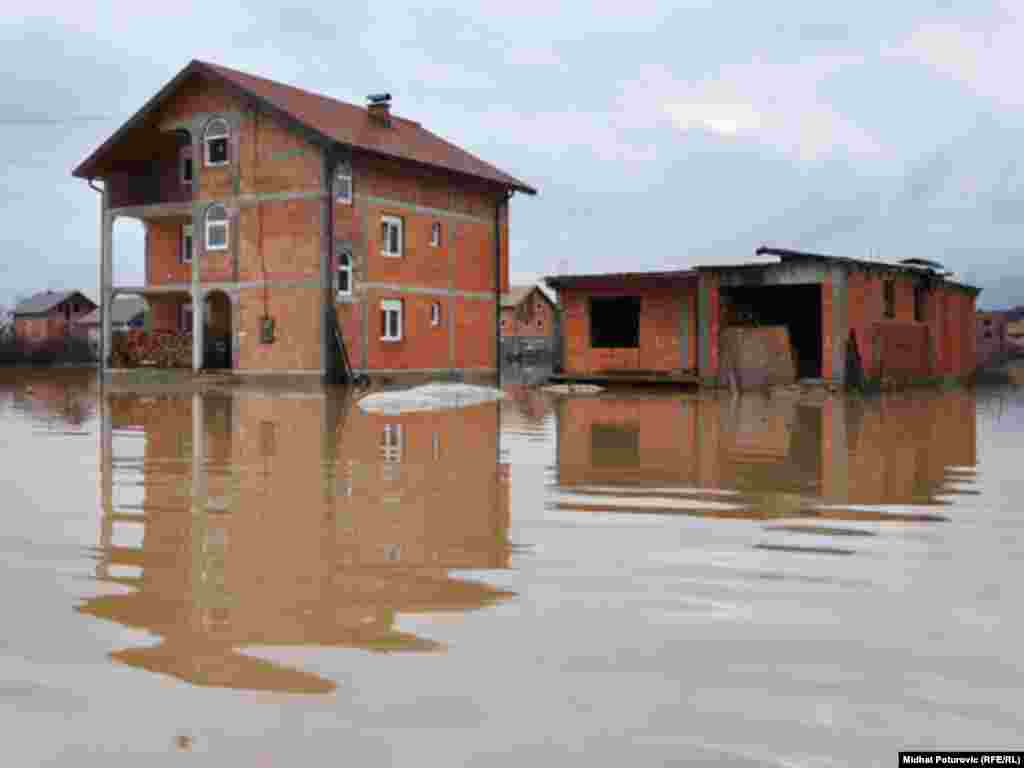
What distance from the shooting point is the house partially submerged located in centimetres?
2488

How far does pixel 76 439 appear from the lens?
A: 12.3 m

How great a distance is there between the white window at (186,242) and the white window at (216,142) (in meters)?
3.49

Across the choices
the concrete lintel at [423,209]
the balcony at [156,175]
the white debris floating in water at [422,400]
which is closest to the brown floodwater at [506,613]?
the white debris floating in water at [422,400]

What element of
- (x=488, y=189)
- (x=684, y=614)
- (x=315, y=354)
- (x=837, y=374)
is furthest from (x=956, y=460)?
(x=488, y=189)

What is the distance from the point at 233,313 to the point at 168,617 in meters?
26.7

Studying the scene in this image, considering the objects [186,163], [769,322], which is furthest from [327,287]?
[769,322]

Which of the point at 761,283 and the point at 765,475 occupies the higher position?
the point at 761,283

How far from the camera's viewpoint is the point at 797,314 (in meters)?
30.2

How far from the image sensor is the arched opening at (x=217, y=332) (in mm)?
31969

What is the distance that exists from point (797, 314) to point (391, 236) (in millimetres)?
11430

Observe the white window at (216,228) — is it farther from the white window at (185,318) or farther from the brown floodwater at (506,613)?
the brown floodwater at (506,613)

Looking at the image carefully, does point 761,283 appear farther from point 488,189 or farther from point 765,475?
point 765,475

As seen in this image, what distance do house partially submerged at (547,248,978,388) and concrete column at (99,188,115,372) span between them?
44.7 ft

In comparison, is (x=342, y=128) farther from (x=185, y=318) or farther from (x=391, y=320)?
(x=185, y=318)
